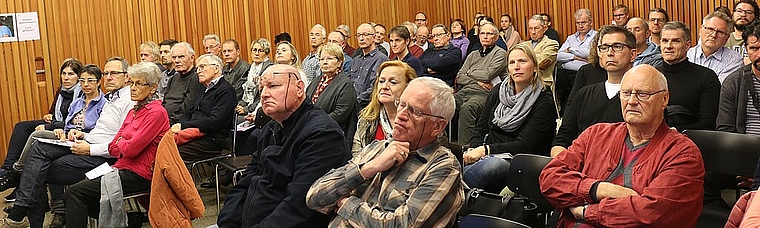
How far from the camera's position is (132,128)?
5.11 m

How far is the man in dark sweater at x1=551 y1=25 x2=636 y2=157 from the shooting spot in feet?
13.8

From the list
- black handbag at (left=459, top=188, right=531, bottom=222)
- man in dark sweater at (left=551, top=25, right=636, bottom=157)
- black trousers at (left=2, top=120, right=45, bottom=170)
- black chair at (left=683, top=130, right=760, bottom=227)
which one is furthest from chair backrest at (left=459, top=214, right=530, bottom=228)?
black trousers at (left=2, top=120, right=45, bottom=170)

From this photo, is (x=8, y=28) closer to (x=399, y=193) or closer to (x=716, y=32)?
(x=716, y=32)

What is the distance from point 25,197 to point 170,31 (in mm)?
4760

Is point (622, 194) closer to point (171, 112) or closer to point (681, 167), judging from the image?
point (681, 167)

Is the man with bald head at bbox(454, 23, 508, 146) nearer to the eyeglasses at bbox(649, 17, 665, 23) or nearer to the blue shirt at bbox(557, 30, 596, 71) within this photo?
the blue shirt at bbox(557, 30, 596, 71)

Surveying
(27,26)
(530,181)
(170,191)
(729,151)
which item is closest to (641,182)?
(530,181)

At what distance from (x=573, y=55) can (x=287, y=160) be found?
545 cm

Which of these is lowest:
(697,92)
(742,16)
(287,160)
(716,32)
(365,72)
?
(287,160)

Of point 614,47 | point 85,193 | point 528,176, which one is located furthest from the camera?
point 85,193

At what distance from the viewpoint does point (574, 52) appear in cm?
844

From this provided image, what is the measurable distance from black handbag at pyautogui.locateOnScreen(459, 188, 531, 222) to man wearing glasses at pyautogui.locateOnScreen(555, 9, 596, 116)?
3.89 meters

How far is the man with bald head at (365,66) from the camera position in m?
7.39

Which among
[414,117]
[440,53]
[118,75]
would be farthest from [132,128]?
[440,53]
